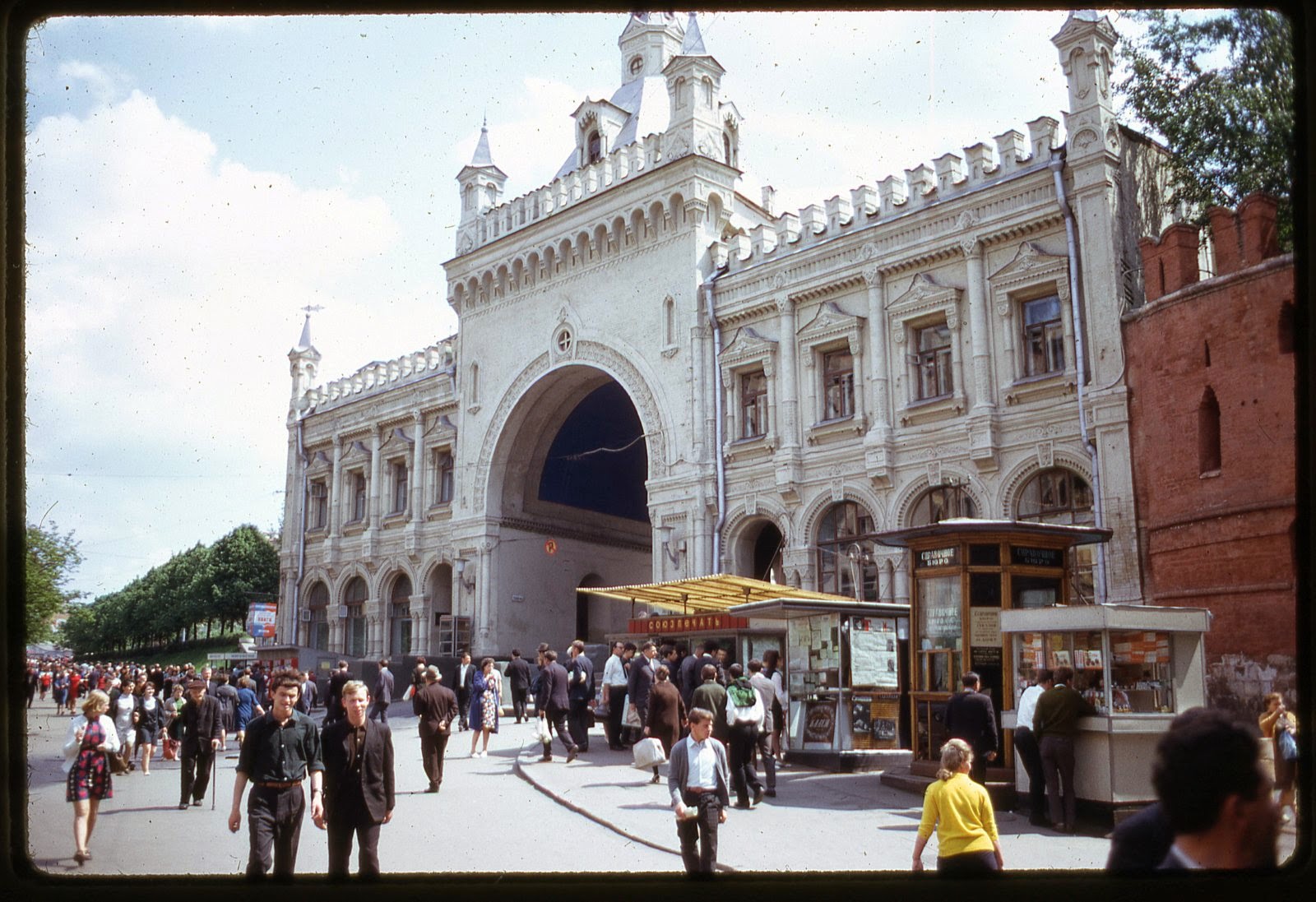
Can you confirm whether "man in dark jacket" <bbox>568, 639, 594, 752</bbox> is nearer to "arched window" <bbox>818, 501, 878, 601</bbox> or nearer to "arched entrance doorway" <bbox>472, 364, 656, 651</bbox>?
"arched window" <bbox>818, 501, 878, 601</bbox>

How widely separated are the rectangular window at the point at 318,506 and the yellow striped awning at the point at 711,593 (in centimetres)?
2158

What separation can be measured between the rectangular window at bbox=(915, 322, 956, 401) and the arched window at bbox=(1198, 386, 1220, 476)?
642cm

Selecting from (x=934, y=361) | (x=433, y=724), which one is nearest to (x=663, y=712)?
(x=433, y=724)

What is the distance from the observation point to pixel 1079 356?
2170 centimetres

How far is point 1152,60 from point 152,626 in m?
58.4

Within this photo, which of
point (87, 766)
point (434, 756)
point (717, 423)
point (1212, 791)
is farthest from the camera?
point (717, 423)

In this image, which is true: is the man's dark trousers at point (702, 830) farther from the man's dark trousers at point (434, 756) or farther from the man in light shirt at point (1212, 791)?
the man's dark trousers at point (434, 756)

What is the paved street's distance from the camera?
10.3 m

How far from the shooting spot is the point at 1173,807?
367cm

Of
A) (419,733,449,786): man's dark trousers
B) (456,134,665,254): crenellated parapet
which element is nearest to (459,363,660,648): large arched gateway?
(456,134,665,254): crenellated parapet

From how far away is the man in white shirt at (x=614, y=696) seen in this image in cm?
1903

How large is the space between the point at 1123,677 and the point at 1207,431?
7802 millimetres

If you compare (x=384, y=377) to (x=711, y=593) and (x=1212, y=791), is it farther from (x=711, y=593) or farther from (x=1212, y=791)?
(x=1212, y=791)

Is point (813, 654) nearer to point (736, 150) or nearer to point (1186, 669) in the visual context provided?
point (1186, 669)
